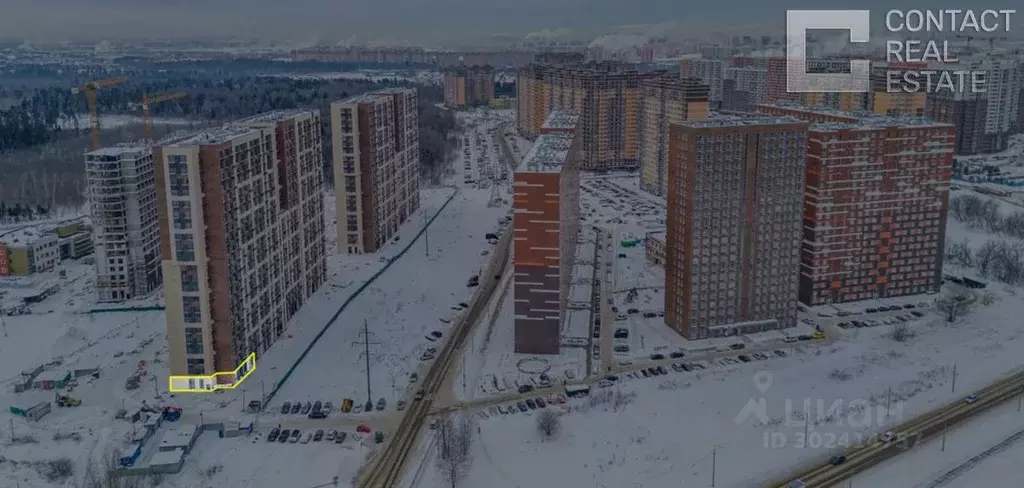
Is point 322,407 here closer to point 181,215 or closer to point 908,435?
point 181,215

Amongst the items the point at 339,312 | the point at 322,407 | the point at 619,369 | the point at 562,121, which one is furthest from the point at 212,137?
the point at 562,121

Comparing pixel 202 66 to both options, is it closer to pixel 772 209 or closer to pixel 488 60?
pixel 488 60

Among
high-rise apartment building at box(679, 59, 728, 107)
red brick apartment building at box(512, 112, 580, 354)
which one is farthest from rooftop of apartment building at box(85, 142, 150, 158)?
high-rise apartment building at box(679, 59, 728, 107)

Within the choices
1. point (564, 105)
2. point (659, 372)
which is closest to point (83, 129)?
point (564, 105)

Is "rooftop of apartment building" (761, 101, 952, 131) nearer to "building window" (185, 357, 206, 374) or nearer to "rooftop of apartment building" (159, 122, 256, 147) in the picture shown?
"rooftop of apartment building" (159, 122, 256, 147)

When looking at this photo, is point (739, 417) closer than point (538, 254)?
Yes
